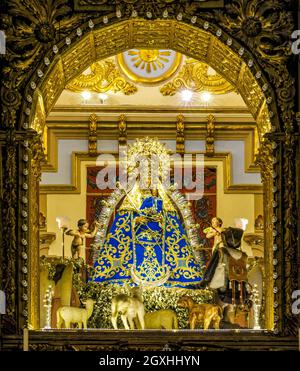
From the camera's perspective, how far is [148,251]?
23359mm

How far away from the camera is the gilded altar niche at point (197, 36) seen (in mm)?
20609

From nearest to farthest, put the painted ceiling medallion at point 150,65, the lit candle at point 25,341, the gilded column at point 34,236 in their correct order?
the lit candle at point 25,341
the gilded column at point 34,236
the painted ceiling medallion at point 150,65

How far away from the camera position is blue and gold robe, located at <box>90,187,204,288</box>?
2309 centimetres

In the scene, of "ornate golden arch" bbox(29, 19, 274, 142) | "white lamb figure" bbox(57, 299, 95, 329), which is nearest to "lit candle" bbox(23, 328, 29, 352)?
"white lamb figure" bbox(57, 299, 95, 329)

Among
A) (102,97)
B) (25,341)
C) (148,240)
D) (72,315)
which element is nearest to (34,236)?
(72,315)

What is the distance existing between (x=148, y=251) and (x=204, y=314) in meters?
1.96

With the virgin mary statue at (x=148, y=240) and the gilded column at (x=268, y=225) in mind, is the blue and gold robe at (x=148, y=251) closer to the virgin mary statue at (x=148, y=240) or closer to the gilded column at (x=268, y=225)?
the virgin mary statue at (x=148, y=240)

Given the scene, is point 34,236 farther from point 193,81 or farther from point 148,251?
point 193,81

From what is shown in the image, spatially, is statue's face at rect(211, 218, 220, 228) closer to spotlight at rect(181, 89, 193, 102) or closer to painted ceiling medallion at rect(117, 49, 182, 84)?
spotlight at rect(181, 89, 193, 102)

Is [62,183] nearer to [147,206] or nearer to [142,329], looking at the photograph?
[147,206]

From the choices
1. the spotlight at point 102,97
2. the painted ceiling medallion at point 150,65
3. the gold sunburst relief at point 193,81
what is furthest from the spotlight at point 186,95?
the spotlight at point 102,97

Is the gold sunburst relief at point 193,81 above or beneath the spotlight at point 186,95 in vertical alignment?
above

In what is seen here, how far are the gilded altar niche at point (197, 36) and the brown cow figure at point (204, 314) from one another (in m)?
0.88
